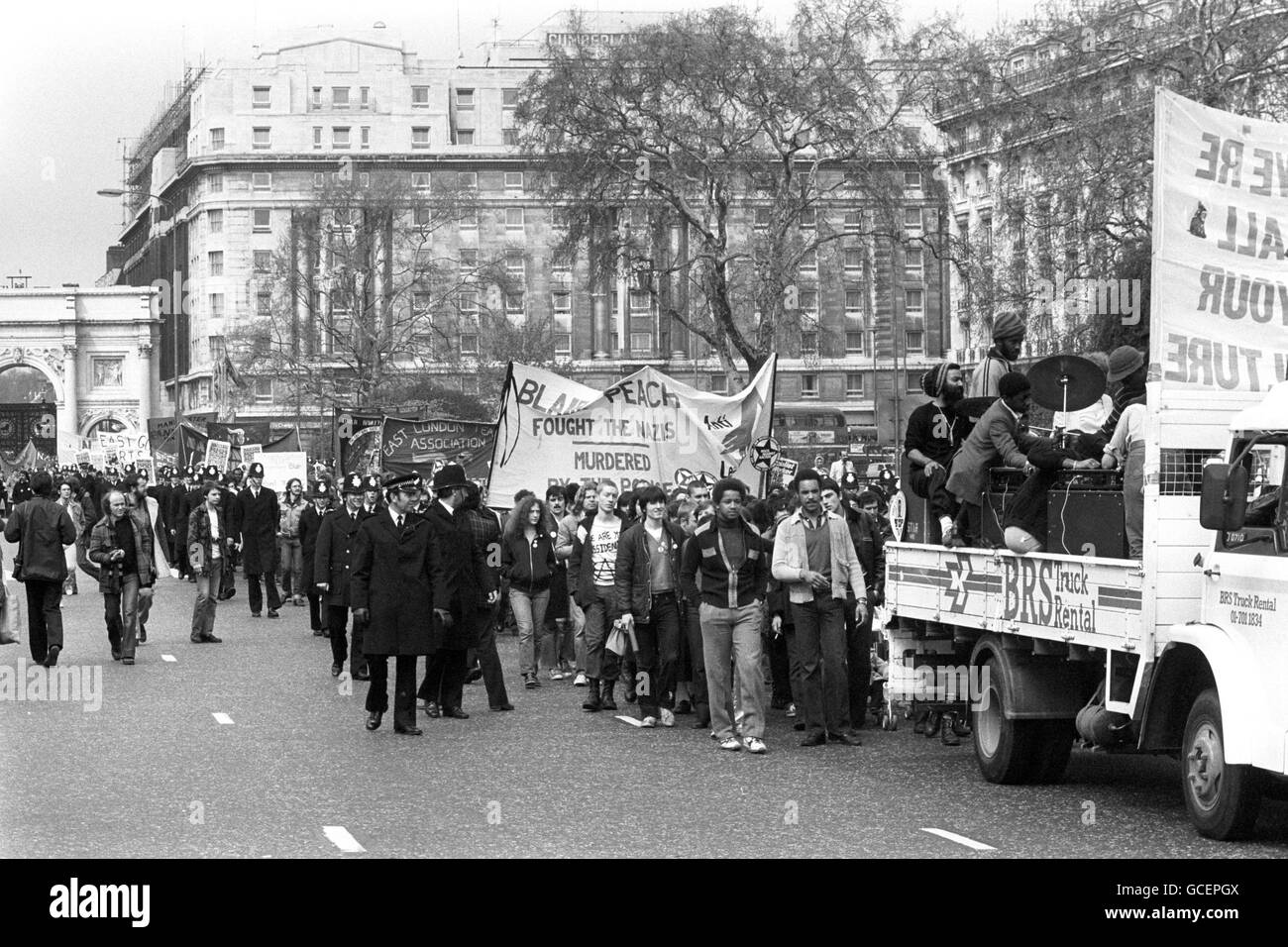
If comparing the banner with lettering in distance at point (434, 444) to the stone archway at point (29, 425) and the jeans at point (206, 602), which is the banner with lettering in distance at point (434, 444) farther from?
the stone archway at point (29, 425)

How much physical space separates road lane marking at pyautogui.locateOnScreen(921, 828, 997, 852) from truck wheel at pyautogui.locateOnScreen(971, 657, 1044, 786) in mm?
1898

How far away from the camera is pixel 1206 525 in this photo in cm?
1029

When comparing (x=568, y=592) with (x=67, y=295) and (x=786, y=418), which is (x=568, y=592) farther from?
(x=67, y=295)

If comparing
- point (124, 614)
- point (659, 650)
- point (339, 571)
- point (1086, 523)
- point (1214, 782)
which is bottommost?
point (124, 614)

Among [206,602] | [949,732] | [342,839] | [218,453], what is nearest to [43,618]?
[206,602]

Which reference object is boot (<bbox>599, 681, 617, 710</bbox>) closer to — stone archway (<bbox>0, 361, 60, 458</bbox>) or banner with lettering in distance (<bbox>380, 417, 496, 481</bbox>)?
banner with lettering in distance (<bbox>380, 417, 496, 481</bbox>)

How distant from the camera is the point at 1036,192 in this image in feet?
131

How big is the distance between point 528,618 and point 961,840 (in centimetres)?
958

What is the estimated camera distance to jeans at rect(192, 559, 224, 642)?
982 inches

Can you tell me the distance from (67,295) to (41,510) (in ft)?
426

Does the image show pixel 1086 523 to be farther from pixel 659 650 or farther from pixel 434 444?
pixel 434 444

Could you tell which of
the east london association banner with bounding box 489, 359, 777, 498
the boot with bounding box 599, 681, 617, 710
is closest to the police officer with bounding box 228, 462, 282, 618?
the east london association banner with bounding box 489, 359, 777, 498

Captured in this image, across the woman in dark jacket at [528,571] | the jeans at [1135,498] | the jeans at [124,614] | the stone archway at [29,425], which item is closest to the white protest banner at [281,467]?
the jeans at [124,614]

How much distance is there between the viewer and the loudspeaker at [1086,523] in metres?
12.1
